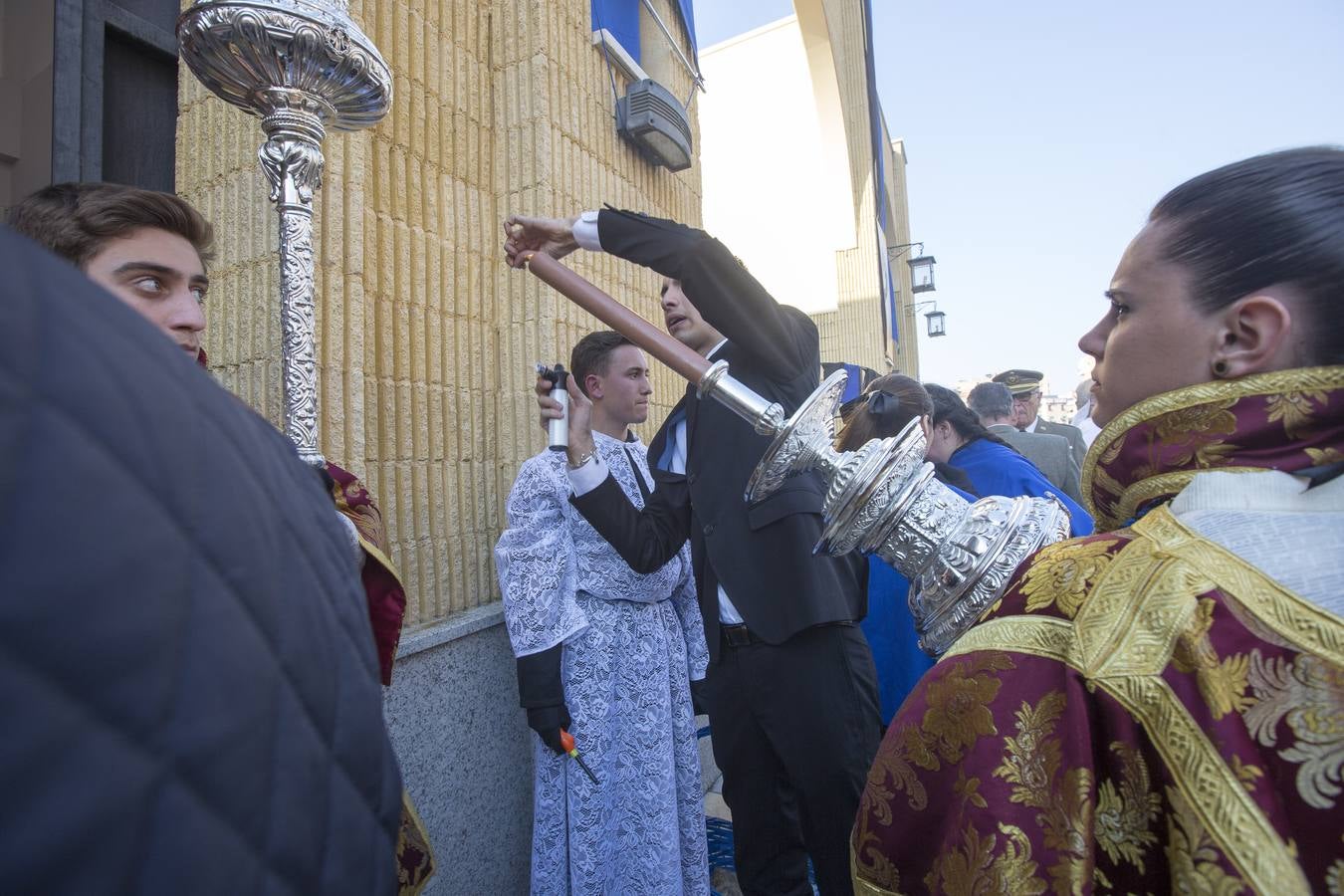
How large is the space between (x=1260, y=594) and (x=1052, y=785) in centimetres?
27

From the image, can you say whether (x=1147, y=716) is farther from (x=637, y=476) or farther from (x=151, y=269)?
(x=637, y=476)

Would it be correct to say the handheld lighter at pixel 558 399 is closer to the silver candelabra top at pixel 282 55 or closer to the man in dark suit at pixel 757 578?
the man in dark suit at pixel 757 578

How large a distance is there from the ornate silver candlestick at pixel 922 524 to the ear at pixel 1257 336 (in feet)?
1.06

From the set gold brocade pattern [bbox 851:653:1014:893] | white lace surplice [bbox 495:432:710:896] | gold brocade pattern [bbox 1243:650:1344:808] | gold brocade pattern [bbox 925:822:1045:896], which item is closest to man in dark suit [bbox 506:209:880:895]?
white lace surplice [bbox 495:432:710:896]

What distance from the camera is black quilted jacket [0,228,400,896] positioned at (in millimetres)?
230

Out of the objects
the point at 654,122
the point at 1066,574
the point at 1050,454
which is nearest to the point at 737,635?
the point at 1066,574

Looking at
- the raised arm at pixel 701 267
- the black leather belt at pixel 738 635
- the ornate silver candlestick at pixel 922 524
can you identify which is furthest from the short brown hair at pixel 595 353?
the ornate silver candlestick at pixel 922 524

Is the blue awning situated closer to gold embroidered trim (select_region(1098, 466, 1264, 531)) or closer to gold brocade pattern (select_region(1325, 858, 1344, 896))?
gold embroidered trim (select_region(1098, 466, 1264, 531))

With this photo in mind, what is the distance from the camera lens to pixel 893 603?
2453 mm

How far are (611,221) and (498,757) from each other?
2.01m

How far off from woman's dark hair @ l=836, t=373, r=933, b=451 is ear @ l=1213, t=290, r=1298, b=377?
1.55 metres

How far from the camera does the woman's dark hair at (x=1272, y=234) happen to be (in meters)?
0.70

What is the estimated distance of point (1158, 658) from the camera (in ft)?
2.13

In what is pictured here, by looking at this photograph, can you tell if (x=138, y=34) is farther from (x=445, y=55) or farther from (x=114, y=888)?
(x=114, y=888)
